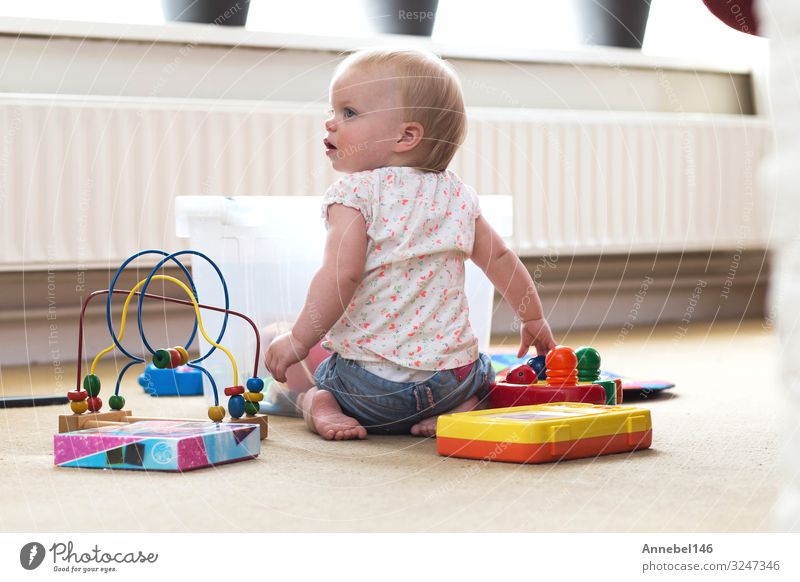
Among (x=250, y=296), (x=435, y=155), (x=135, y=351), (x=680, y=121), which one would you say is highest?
(x=680, y=121)

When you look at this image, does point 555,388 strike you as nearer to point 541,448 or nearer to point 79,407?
point 541,448

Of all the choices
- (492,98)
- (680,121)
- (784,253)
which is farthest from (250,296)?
(680,121)

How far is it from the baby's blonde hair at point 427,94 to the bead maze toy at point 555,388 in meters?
0.27

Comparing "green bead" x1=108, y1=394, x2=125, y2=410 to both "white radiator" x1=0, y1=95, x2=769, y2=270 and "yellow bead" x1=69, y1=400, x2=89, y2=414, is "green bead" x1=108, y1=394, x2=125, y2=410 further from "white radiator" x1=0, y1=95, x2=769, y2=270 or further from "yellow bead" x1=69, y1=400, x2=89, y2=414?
"white radiator" x1=0, y1=95, x2=769, y2=270

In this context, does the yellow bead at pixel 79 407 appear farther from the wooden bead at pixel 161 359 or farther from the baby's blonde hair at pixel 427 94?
the baby's blonde hair at pixel 427 94

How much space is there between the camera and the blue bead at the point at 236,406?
3.71 ft

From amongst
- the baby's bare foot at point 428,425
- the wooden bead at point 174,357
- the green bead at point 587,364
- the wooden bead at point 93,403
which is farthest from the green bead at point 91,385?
the green bead at point 587,364

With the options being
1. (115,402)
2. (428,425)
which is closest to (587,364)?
(428,425)

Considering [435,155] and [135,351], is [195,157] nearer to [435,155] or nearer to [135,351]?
[135,351]

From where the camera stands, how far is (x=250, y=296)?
137 cm

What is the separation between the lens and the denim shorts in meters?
1.17

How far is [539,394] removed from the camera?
119 centimetres
